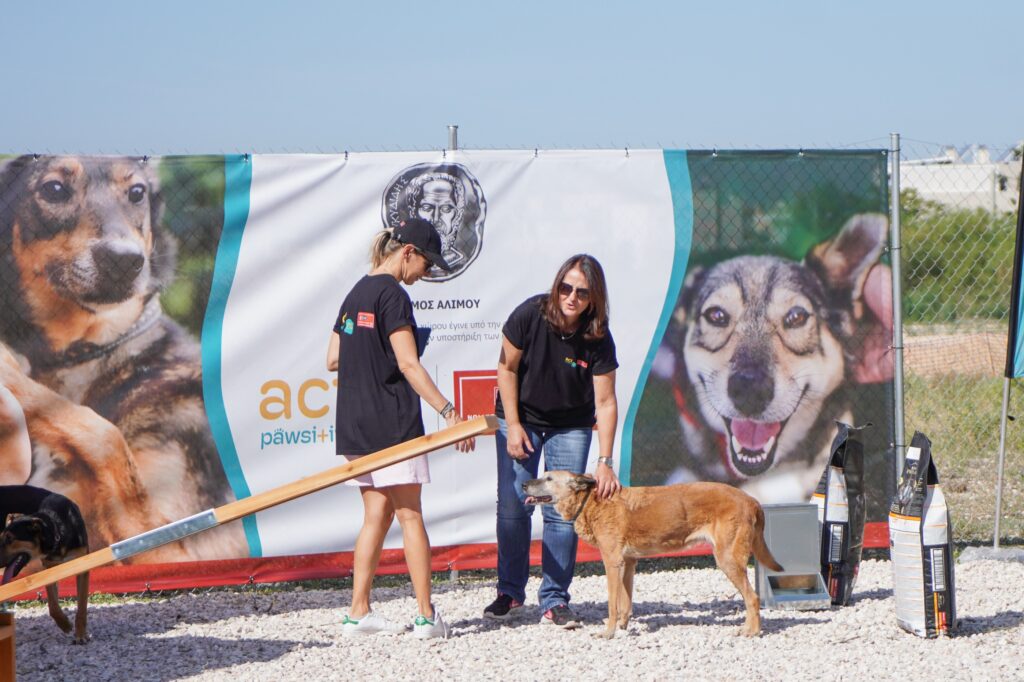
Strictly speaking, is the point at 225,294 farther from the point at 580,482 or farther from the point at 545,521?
A: the point at 580,482

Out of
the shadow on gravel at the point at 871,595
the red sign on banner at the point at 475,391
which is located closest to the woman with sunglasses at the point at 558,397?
the red sign on banner at the point at 475,391

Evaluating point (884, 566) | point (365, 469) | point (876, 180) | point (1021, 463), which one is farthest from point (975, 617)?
point (1021, 463)

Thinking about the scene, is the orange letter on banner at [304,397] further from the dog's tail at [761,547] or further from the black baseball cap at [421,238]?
the dog's tail at [761,547]

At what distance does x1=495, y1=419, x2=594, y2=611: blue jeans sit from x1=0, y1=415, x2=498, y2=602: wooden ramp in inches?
35.0

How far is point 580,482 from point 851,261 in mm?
2585

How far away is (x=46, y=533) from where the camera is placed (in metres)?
5.24

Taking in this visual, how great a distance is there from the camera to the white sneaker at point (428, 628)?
17.3 feet

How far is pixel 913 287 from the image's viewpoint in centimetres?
810

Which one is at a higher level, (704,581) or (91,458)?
(91,458)

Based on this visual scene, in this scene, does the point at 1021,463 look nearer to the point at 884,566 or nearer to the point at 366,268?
the point at 884,566

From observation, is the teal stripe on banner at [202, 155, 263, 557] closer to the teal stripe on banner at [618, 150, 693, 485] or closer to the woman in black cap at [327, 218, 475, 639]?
the woman in black cap at [327, 218, 475, 639]

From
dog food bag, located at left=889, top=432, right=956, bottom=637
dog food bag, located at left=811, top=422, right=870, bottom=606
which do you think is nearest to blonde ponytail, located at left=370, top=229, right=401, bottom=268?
dog food bag, located at left=811, top=422, right=870, bottom=606

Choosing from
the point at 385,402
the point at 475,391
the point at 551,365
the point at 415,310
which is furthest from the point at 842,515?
the point at 415,310

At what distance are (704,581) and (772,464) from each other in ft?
2.76
